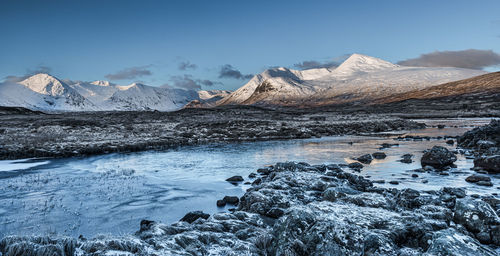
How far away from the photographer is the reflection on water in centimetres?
1201

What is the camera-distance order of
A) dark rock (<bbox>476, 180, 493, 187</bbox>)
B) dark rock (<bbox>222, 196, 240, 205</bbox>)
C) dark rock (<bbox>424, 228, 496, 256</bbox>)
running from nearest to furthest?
dark rock (<bbox>424, 228, 496, 256</bbox>) → dark rock (<bbox>222, 196, 240, 205</bbox>) → dark rock (<bbox>476, 180, 493, 187</bbox>)

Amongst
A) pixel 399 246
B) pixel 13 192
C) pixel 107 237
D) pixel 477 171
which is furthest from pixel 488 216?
pixel 13 192

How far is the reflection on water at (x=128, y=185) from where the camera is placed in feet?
39.4

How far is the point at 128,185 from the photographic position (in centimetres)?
1786

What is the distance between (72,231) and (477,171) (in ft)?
70.6

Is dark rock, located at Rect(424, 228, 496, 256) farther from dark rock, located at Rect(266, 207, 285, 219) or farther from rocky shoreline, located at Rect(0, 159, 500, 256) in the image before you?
dark rock, located at Rect(266, 207, 285, 219)

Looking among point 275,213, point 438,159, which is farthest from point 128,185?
point 438,159

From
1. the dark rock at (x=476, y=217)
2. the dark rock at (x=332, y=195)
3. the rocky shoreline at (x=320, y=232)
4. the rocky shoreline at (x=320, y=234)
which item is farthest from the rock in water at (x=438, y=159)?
the dark rock at (x=476, y=217)

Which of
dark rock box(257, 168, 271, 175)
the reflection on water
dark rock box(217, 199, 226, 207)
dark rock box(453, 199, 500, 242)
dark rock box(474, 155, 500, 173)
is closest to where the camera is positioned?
dark rock box(453, 199, 500, 242)

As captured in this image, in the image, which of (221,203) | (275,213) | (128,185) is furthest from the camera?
(128,185)

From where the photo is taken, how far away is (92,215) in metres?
12.5

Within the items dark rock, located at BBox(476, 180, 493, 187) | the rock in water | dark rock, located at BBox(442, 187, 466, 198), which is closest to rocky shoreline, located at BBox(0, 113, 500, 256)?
dark rock, located at BBox(442, 187, 466, 198)

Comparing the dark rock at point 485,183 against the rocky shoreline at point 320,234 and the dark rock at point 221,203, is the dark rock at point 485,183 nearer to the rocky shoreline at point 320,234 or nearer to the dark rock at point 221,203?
the rocky shoreline at point 320,234

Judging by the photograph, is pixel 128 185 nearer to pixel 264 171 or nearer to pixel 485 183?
pixel 264 171
